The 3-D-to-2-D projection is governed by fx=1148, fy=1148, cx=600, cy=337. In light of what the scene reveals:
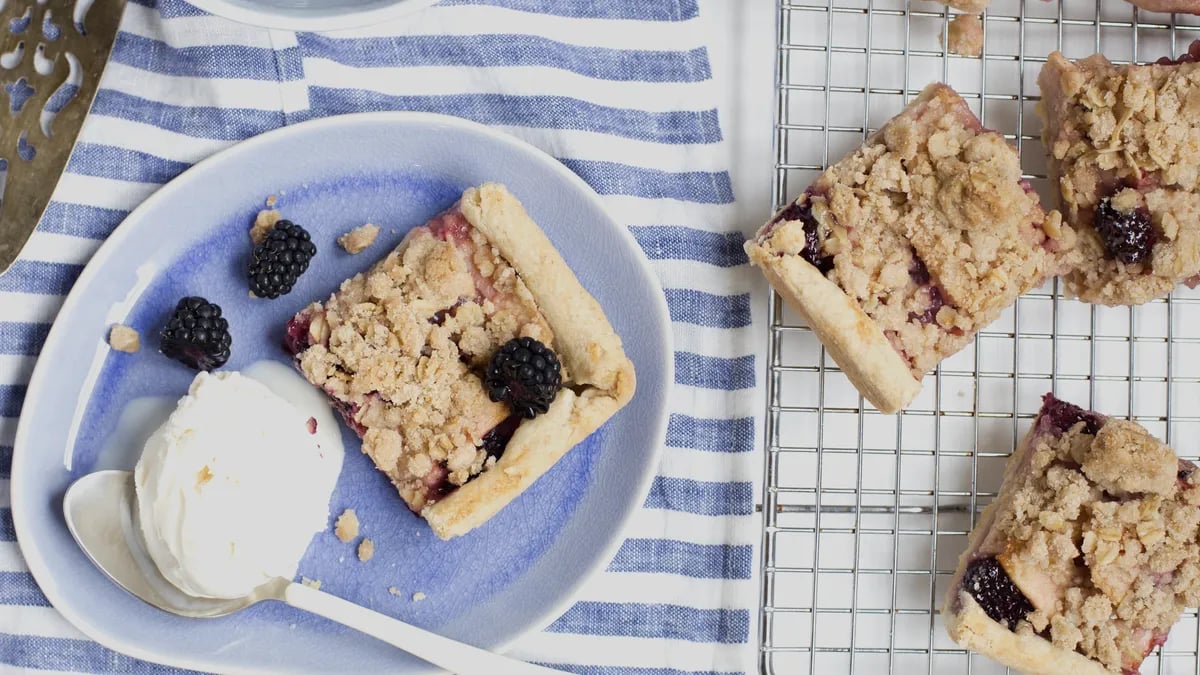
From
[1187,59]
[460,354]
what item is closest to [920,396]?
[1187,59]

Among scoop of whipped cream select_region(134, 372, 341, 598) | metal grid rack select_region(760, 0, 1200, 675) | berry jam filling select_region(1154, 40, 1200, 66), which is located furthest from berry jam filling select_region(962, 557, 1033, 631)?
scoop of whipped cream select_region(134, 372, 341, 598)

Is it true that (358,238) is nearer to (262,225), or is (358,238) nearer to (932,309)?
(262,225)

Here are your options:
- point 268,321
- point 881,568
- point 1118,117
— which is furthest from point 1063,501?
point 268,321

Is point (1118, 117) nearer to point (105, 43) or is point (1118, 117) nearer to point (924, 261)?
point (924, 261)

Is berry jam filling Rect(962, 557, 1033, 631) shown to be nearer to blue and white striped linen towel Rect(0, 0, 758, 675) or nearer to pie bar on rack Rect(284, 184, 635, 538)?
blue and white striped linen towel Rect(0, 0, 758, 675)

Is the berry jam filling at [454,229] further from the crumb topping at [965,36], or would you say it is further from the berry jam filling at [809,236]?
the crumb topping at [965,36]

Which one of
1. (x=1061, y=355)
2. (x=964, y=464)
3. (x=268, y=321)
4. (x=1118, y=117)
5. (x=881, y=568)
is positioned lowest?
(x=881, y=568)

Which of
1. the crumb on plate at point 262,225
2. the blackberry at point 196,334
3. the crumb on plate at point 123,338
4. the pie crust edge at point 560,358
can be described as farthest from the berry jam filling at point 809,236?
the crumb on plate at point 123,338
